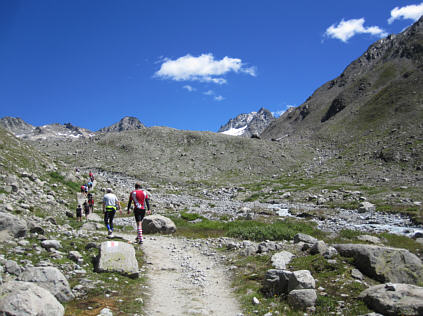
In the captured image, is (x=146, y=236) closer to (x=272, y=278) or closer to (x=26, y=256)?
(x=26, y=256)

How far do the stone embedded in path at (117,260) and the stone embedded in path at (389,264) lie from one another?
29.6 ft

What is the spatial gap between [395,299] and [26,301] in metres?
9.47

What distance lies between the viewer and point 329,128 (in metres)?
101

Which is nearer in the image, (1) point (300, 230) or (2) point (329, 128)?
(1) point (300, 230)

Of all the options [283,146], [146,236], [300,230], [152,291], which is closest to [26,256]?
[152,291]

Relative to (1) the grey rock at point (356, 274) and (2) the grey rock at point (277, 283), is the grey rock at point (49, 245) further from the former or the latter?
(1) the grey rock at point (356, 274)

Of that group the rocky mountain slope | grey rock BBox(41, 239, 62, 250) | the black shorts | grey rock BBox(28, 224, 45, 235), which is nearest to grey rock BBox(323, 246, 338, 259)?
the black shorts

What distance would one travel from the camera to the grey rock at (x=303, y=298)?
29.0 feet

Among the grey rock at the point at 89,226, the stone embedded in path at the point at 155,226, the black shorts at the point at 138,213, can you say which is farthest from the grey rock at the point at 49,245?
the stone embedded in path at the point at 155,226

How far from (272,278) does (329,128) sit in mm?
100366

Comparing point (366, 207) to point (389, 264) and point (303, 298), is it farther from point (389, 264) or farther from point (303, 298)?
point (303, 298)

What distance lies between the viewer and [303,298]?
29.3 ft

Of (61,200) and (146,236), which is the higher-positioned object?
(61,200)

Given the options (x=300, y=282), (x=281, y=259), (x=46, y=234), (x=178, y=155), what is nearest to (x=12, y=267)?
(x=46, y=234)
